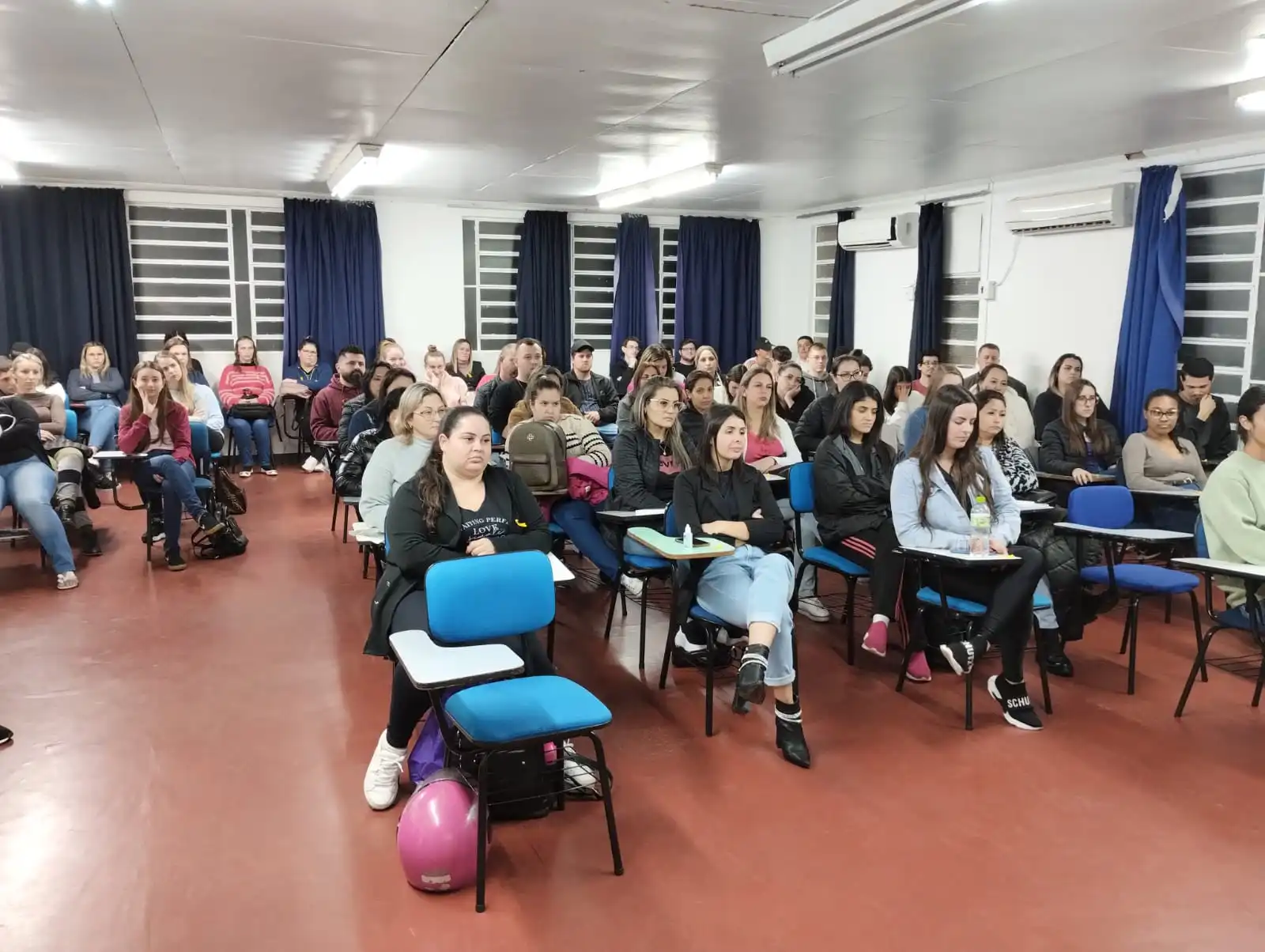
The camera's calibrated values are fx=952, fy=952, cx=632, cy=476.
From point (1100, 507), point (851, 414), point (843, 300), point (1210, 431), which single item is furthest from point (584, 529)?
point (843, 300)

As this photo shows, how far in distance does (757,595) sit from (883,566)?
2.93 ft

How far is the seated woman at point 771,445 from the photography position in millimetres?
5039

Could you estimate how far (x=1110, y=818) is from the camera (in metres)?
2.99

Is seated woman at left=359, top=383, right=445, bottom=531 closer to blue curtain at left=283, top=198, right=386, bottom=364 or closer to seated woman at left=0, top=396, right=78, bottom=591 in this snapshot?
seated woman at left=0, top=396, right=78, bottom=591

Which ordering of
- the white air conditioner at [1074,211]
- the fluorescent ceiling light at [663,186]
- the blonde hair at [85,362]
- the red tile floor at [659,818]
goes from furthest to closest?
the blonde hair at [85,362]
the fluorescent ceiling light at [663,186]
the white air conditioner at [1074,211]
the red tile floor at [659,818]

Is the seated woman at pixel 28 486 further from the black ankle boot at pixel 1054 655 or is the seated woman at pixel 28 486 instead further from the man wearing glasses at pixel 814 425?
the black ankle boot at pixel 1054 655

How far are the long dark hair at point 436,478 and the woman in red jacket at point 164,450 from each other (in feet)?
10.3

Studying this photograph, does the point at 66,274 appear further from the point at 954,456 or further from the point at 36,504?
the point at 954,456

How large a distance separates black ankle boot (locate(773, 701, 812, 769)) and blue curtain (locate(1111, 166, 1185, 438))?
195 inches

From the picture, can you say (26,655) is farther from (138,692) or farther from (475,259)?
(475,259)

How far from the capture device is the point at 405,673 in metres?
2.79

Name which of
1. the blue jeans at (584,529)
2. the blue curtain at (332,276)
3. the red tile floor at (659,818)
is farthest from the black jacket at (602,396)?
the blue curtain at (332,276)

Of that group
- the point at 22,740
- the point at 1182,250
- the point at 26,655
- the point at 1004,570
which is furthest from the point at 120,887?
the point at 1182,250

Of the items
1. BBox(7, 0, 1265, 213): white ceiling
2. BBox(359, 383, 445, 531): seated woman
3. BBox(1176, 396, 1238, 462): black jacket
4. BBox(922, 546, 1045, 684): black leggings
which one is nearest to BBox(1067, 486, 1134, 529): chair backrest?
BBox(922, 546, 1045, 684): black leggings
